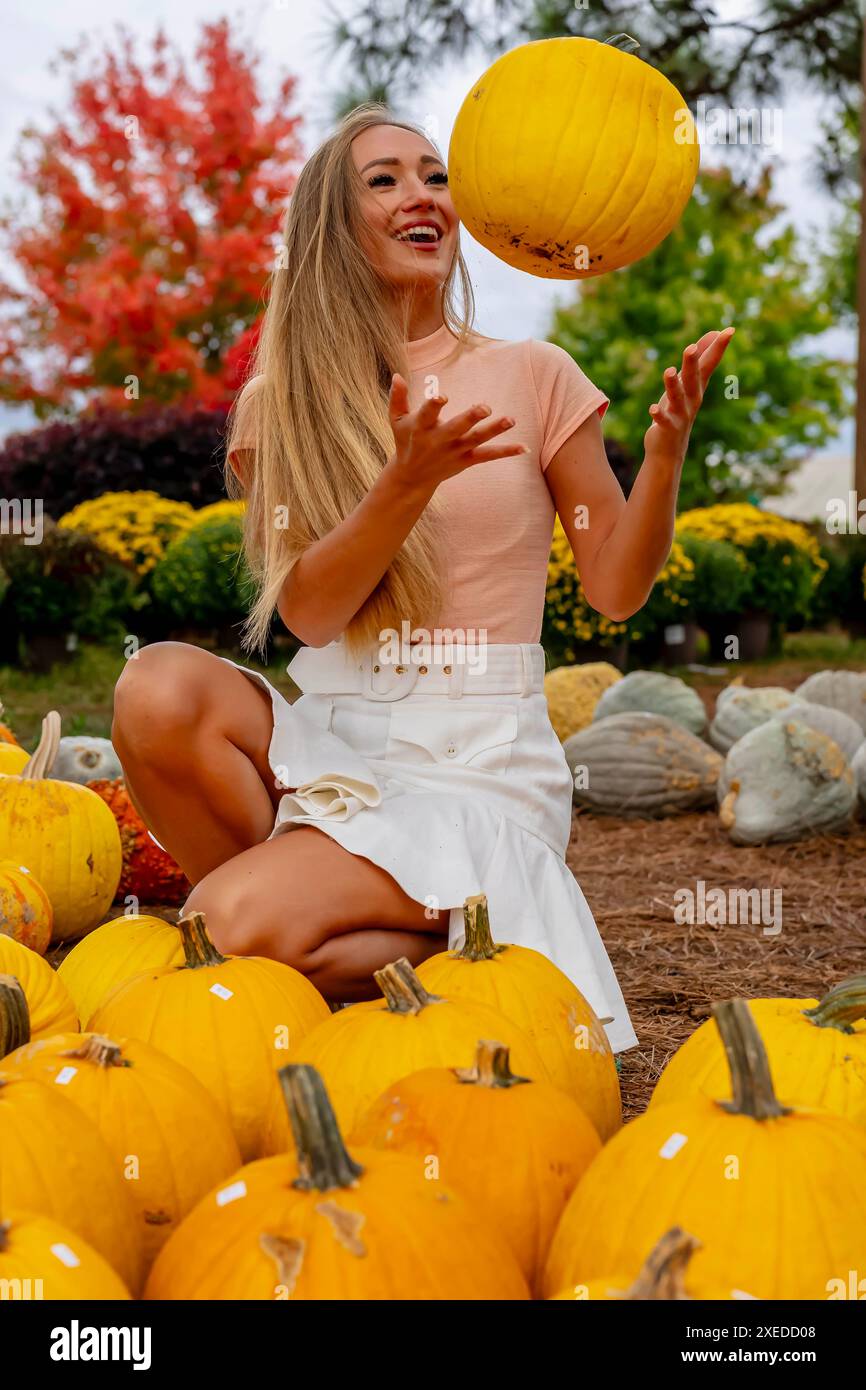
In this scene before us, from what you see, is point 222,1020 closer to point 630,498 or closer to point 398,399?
point 398,399

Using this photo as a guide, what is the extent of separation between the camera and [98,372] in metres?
15.6

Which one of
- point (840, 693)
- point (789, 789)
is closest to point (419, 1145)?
point (789, 789)

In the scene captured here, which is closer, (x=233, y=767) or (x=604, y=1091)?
(x=604, y=1091)

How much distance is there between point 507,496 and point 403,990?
1.26 meters

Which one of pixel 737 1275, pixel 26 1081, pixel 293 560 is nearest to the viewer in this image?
pixel 737 1275

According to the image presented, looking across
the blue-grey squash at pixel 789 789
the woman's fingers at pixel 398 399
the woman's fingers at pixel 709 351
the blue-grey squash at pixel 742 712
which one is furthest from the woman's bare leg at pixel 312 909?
the blue-grey squash at pixel 742 712

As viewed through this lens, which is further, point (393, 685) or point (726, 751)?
point (726, 751)

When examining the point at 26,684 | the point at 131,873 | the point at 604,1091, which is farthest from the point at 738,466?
the point at 604,1091

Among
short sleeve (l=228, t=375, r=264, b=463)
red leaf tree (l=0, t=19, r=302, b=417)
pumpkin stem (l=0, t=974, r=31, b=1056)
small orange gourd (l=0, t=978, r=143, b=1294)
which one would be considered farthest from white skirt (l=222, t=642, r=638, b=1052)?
red leaf tree (l=0, t=19, r=302, b=417)

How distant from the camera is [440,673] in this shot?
2518 millimetres

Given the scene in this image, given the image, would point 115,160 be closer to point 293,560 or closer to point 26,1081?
point 293,560

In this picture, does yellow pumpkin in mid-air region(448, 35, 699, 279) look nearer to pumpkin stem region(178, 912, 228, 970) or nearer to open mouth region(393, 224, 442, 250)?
open mouth region(393, 224, 442, 250)

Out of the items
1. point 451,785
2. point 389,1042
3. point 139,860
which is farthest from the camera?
point 139,860

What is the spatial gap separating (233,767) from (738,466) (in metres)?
25.9
